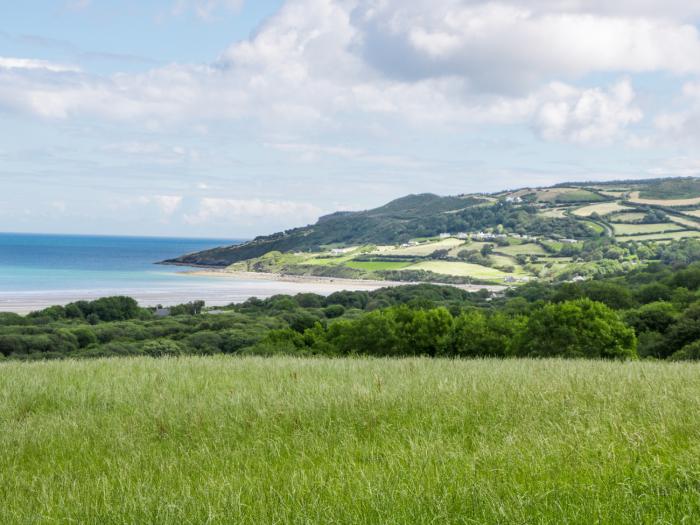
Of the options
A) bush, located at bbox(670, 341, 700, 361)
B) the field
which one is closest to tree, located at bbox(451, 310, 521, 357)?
bush, located at bbox(670, 341, 700, 361)

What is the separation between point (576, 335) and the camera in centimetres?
3588

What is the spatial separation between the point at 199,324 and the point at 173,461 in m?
71.9

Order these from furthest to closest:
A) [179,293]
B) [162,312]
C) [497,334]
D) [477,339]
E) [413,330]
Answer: [179,293] < [162,312] < [497,334] < [413,330] < [477,339]

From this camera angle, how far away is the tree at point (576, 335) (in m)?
35.8

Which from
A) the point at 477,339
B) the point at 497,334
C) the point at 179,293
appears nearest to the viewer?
the point at 477,339

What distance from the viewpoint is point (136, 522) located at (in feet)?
16.2

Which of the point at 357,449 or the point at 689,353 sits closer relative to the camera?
the point at 357,449

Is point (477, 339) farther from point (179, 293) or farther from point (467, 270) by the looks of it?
point (467, 270)

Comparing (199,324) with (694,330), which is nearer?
(694,330)

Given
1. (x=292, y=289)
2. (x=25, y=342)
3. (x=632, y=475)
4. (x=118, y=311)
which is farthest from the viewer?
(x=292, y=289)

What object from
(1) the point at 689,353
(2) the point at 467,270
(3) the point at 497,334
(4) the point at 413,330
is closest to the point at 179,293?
(2) the point at 467,270

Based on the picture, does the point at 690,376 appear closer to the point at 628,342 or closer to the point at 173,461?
the point at 173,461

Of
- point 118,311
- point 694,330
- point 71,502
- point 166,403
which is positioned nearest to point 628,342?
point 694,330

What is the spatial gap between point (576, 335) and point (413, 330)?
9.10m
